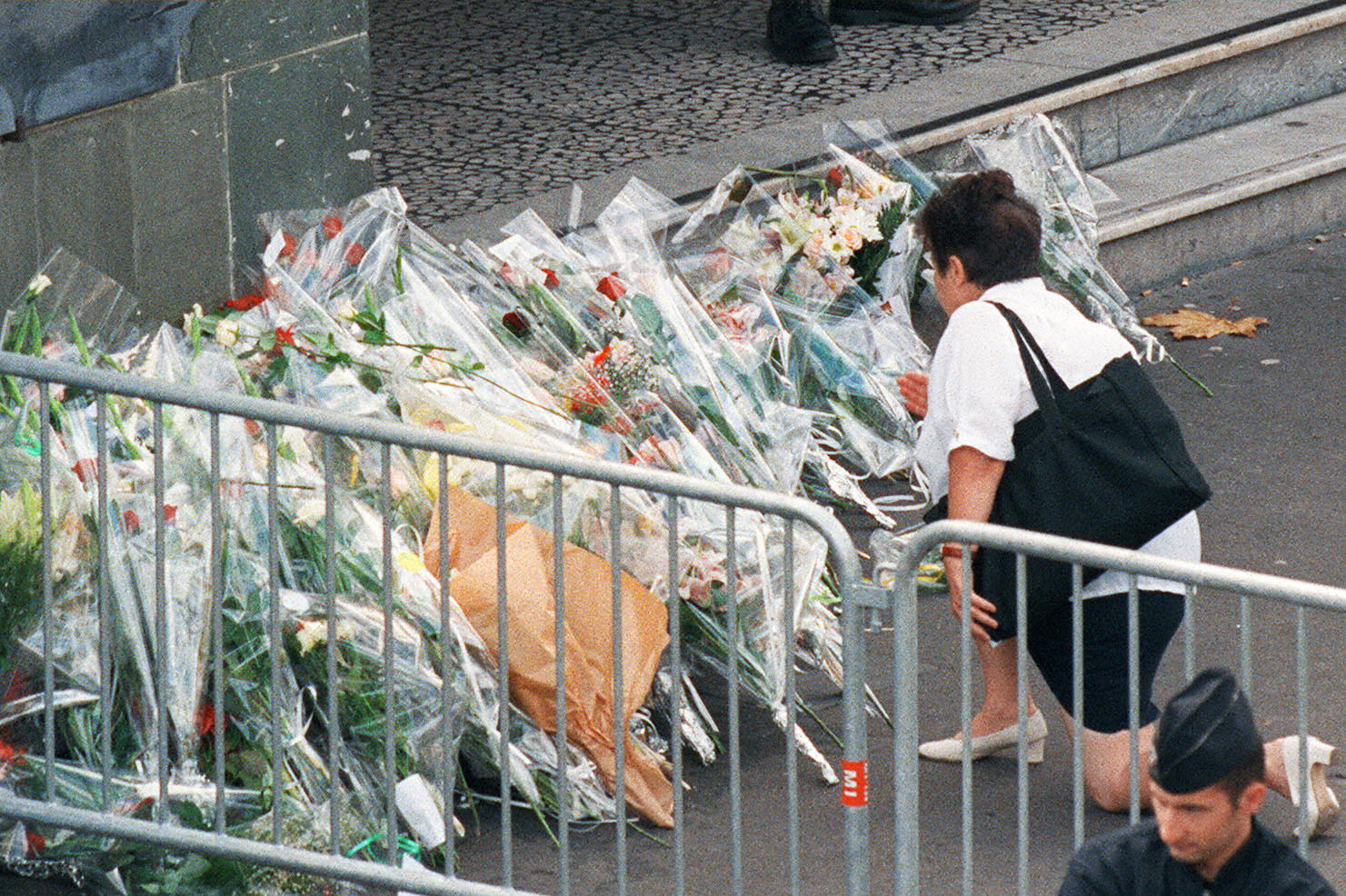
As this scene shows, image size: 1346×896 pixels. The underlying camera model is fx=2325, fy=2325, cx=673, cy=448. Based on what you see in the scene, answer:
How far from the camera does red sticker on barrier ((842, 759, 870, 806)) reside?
373cm

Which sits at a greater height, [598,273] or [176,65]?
[176,65]

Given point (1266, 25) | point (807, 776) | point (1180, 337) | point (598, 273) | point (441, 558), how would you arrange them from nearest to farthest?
point (441, 558), point (807, 776), point (598, 273), point (1180, 337), point (1266, 25)

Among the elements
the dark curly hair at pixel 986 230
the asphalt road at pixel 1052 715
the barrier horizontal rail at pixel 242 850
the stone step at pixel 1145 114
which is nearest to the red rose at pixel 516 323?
the asphalt road at pixel 1052 715

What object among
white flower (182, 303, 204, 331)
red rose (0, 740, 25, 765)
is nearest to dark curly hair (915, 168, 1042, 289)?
white flower (182, 303, 204, 331)

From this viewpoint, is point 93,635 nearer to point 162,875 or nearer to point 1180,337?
point 162,875

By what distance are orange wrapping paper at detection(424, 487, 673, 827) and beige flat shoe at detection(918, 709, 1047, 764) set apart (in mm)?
638

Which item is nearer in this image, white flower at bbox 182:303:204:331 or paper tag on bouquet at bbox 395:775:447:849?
paper tag on bouquet at bbox 395:775:447:849

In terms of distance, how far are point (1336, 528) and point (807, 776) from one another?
1901mm

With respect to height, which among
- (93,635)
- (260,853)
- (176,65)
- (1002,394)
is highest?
(176,65)

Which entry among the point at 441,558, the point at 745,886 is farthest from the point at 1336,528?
the point at 441,558

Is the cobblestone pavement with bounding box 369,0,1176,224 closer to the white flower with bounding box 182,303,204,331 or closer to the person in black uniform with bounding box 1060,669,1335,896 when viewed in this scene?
the white flower with bounding box 182,303,204,331

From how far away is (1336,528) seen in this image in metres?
6.00

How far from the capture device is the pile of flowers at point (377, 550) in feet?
13.9

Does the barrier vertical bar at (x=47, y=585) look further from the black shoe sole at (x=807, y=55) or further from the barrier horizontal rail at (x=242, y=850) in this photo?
the black shoe sole at (x=807, y=55)
